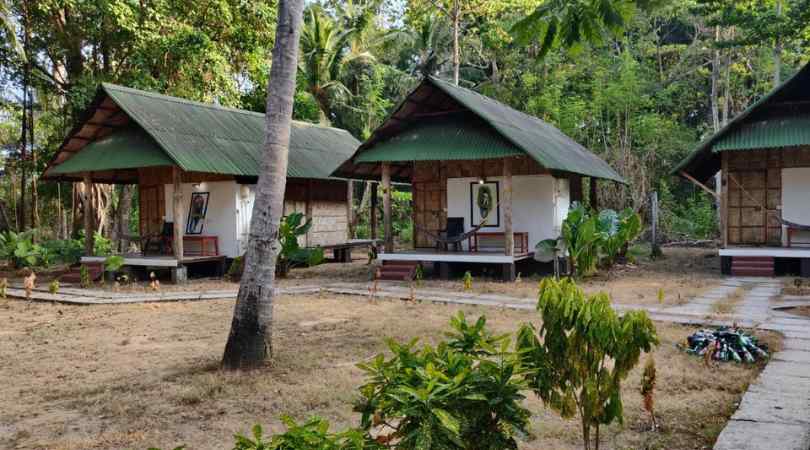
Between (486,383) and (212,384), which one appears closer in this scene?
(486,383)

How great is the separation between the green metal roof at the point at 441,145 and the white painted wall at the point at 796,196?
22.7 ft

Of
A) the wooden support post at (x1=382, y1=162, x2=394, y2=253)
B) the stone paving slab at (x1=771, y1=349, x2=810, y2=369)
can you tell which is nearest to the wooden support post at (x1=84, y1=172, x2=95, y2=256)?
the wooden support post at (x1=382, y1=162, x2=394, y2=253)

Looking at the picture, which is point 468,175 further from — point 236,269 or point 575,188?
point 236,269

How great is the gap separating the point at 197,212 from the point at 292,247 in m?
3.38

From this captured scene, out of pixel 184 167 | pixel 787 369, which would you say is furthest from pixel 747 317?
pixel 184 167

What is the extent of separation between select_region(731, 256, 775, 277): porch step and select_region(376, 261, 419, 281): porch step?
7.37m

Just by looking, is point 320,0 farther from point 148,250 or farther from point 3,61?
point 148,250

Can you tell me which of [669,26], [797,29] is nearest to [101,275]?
[797,29]

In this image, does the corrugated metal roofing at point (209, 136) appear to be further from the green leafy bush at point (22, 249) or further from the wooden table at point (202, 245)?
the green leafy bush at point (22, 249)

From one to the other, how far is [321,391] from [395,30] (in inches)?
1131

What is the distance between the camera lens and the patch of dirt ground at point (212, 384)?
4730 mm

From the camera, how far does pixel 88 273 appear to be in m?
14.9

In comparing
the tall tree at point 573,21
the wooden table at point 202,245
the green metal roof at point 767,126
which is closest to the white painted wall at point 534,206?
the green metal roof at point 767,126

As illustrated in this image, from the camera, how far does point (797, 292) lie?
37.2ft
